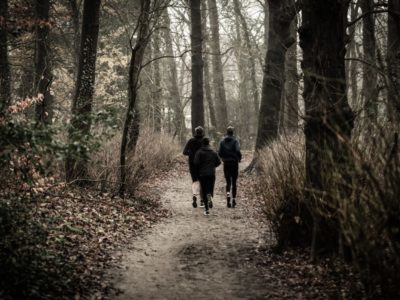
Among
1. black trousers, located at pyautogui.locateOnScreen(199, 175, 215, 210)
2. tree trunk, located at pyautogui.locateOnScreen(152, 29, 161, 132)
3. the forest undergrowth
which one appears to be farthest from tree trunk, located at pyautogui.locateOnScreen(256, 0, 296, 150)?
tree trunk, located at pyautogui.locateOnScreen(152, 29, 161, 132)

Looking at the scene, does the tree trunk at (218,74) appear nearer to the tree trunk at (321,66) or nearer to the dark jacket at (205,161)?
the dark jacket at (205,161)

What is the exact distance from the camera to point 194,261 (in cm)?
674

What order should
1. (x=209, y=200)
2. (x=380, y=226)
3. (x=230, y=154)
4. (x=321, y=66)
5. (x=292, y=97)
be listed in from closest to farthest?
(x=380, y=226)
(x=321, y=66)
(x=292, y=97)
(x=209, y=200)
(x=230, y=154)

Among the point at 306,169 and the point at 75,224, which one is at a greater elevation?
the point at 306,169

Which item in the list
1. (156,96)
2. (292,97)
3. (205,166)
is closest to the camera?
(292,97)

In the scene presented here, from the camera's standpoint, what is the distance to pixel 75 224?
24.7 feet

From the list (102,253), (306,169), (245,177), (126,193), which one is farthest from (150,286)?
(245,177)

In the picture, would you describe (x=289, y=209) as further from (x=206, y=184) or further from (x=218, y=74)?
(x=218, y=74)

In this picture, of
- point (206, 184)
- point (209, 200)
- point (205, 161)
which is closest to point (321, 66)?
point (205, 161)

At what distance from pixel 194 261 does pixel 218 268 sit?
484 millimetres

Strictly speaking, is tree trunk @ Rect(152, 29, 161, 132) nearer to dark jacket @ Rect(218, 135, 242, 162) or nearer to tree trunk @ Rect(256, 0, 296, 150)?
tree trunk @ Rect(256, 0, 296, 150)

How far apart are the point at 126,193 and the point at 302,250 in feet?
17.2

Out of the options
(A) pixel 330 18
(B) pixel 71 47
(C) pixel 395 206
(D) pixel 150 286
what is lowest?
(D) pixel 150 286

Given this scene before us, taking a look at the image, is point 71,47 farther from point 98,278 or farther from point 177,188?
point 98,278
